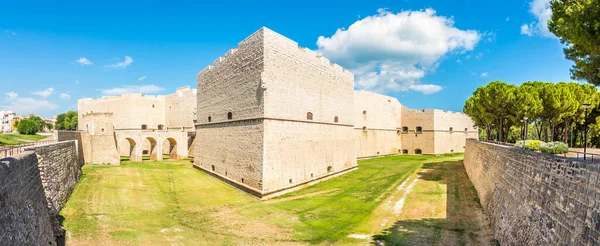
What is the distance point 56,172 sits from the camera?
14859mm

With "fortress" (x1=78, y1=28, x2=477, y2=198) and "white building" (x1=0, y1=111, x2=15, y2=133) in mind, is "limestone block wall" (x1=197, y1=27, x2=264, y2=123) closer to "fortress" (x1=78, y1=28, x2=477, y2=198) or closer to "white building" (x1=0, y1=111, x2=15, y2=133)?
"fortress" (x1=78, y1=28, x2=477, y2=198)

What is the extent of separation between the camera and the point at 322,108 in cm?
2405

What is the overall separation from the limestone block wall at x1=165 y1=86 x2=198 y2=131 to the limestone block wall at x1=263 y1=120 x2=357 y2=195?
2239 centimetres

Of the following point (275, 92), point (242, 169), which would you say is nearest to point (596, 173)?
point (275, 92)

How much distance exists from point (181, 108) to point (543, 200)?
141 ft

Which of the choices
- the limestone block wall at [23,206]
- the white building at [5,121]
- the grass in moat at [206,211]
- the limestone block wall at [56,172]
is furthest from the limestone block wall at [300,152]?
the white building at [5,121]

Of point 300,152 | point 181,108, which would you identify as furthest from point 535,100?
point 181,108

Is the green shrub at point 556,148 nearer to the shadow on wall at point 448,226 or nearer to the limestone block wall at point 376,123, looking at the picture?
the shadow on wall at point 448,226

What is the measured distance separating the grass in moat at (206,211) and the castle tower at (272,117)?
1.53m

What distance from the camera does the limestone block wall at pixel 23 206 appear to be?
714cm

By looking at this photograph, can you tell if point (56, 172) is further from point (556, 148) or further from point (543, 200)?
point (556, 148)

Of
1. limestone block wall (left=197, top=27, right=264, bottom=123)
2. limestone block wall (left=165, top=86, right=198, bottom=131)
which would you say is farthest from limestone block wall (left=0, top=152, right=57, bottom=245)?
limestone block wall (left=165, top=86, right=198, bottom=131)

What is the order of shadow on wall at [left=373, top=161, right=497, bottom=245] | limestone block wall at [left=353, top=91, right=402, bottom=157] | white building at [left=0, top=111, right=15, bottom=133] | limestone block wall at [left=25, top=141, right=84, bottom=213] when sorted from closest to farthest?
shadow on wall at [left=373, top=161, right=497, bottom=245]
limestone block wall at [left=25, top=141, right=84, bottom=213]
limestone block wall at [left=353, top=91, right=402, bottom=157]
white building at [left=0, top=111, right=15, bottom=133]

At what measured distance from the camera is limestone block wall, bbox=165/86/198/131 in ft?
136
